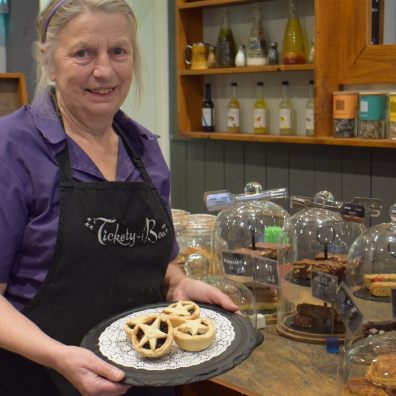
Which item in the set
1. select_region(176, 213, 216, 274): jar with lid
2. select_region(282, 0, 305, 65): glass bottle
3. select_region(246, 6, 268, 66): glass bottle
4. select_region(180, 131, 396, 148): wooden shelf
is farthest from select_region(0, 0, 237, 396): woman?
select_region(246, 6, 268, 66): glass bottle

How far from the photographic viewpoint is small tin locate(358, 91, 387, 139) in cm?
282

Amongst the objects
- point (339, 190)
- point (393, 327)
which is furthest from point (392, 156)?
point (393, 327)

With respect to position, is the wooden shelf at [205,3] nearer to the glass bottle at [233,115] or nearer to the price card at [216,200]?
the glass bottle at [233,115]

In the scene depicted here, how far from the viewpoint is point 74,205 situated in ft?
4.15

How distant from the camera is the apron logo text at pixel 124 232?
1.29m

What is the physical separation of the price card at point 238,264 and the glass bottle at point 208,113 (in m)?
2.08

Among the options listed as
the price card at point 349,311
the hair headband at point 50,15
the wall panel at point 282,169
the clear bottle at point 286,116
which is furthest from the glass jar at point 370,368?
the clear bottle at point 286,116

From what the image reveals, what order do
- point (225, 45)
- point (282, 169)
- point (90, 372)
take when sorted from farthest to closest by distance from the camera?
point (225, 45) < point (282, 169) < point (90, 372)

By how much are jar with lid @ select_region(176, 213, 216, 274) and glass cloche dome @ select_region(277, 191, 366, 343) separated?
1.14 ft

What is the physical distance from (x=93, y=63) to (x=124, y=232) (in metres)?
0.35

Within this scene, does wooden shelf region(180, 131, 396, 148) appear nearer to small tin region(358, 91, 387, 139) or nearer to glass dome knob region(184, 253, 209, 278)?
small tin region(358, 91, 387, 139)

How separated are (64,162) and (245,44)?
237 cm

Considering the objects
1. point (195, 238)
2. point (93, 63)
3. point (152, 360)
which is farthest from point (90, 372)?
point (195, 238)

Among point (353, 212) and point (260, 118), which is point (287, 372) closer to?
point (353, 212)
